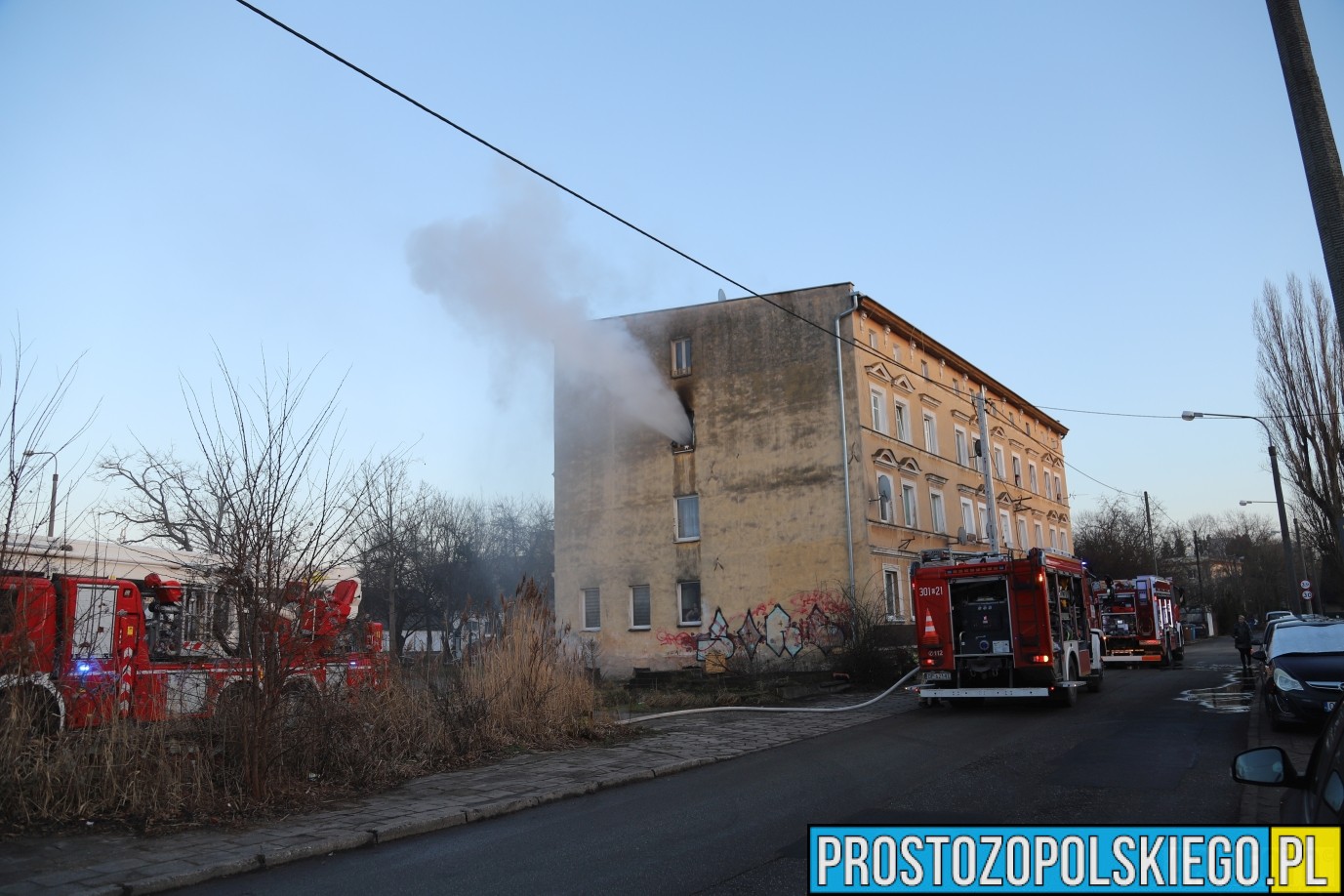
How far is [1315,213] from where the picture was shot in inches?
290

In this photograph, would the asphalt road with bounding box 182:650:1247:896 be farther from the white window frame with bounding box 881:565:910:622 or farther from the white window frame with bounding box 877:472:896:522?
the white window frame with bounding box 877:472:896:522

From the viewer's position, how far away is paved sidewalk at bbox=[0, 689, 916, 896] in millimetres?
6199

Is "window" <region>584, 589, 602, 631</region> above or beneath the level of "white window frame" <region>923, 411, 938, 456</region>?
beneath

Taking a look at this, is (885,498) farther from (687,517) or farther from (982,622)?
(982,622)

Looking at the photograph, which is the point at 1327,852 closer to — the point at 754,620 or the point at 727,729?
the point at 727,729

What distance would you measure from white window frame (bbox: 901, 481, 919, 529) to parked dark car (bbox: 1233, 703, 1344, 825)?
29.8 m

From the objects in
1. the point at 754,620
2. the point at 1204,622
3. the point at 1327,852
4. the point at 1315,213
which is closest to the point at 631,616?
the point at 754,620

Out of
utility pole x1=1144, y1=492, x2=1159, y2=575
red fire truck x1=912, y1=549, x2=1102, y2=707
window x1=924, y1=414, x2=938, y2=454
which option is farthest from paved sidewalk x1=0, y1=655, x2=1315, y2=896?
utility pole x1=1144, y1=492, x2=1159, y2=575

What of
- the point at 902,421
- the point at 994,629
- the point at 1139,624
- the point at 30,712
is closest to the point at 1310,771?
the point at 30,712

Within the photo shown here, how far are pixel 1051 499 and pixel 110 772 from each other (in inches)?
1953

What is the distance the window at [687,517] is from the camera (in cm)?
3281

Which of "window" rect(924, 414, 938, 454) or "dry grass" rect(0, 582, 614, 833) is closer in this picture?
"dry grass" rect(0, 582, 614, 833)

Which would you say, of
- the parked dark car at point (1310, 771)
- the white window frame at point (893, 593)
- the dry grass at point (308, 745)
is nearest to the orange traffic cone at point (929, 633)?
the dry grass at point (308, 745)

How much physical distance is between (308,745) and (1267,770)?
808 centimetres
